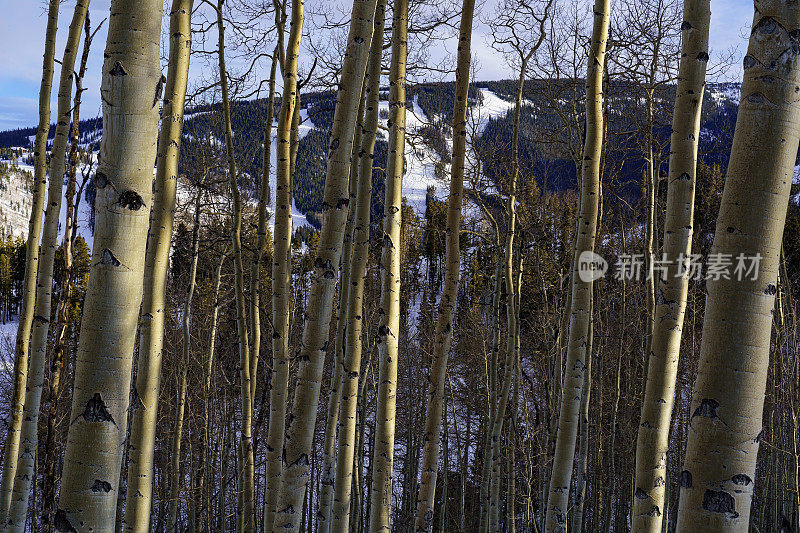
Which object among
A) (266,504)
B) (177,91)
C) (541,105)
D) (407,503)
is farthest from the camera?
(407,503)

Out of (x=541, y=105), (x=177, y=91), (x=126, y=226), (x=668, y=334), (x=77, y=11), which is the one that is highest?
(x=541, y=105)

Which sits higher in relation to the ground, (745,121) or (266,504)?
(745,121)

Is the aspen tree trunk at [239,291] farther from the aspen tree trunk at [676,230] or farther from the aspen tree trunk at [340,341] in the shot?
the aspen tree trunk at [676,230]

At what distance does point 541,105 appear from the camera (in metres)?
8.42

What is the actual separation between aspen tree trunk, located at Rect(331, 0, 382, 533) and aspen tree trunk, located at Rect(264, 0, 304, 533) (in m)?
0.45

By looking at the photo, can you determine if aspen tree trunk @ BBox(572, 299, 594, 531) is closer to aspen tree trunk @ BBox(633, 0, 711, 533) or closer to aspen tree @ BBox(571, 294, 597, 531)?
aspen tree @ BBox(571, 294, 597, 531)

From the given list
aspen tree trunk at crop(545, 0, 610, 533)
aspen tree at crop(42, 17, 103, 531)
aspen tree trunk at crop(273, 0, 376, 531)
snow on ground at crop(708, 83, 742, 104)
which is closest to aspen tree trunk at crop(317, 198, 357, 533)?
aspen tree trunk at crop(273, 0, 376, 531)

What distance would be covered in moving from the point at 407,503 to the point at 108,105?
14935 mm

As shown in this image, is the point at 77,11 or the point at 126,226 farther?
the point at 77,11

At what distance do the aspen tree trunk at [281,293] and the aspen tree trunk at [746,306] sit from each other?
279 centimetres

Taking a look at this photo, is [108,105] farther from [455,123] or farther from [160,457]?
[160,457]

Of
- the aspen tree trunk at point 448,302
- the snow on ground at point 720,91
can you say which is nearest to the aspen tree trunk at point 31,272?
the aspen tree trunk at point 448,302

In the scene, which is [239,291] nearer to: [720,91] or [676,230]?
[676,230]

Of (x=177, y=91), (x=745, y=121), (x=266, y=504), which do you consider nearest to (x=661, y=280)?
(x=745, y=121)
